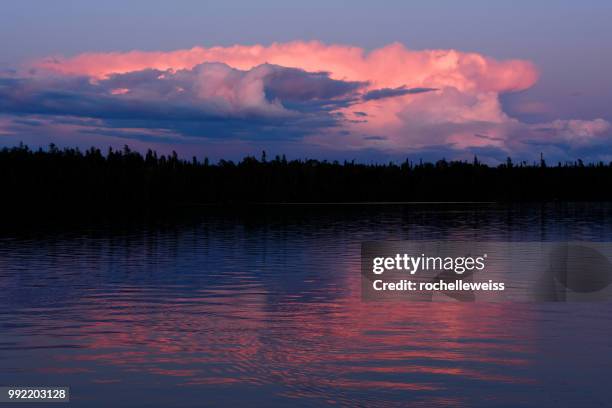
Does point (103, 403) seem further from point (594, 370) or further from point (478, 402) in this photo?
point (594, 370)

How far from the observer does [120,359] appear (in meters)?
23.8

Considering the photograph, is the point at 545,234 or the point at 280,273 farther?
the point at 545,234

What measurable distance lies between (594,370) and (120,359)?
39.2 ft

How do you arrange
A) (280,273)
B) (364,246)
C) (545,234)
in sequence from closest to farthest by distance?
(280,273) < (364,246) < (545,234)

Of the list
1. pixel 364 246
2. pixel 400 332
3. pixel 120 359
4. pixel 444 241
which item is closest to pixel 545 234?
pixel 444 241

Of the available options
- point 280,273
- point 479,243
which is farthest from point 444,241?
point 280,273

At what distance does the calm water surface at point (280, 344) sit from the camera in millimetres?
20172

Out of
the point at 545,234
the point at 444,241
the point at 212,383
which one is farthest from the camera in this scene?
the point at 545,234

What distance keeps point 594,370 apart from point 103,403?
11.7 m

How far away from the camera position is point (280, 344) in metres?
26.0

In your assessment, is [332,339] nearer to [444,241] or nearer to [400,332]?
[400,332]

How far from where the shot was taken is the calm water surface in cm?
2017

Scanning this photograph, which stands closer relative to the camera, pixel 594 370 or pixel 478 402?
pixel 478 402

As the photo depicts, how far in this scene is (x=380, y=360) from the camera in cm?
2355
